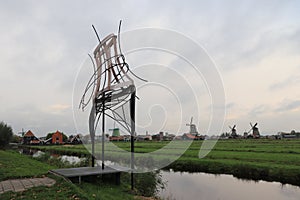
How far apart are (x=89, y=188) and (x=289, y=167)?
1164cm

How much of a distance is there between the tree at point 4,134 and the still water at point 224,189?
19.7 meters

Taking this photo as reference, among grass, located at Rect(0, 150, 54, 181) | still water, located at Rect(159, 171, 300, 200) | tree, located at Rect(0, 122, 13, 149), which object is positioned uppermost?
Answer: tree, located at Rect(0, 122, 13, 149)

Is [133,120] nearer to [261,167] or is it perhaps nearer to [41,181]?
[41,181]

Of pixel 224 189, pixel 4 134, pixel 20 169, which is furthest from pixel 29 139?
pixel 224 189

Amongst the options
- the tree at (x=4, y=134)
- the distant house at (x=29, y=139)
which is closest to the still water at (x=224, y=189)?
the tree at (x=4, y=134)

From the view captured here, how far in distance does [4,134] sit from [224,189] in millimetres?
23293

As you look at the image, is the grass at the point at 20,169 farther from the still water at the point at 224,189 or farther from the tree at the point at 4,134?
the tree at the point at 4,134

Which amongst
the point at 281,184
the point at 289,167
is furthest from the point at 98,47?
the point at 289,167

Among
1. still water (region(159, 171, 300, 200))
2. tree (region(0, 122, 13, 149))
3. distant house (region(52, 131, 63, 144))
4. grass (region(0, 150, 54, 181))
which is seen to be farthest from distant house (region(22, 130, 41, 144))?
still water (region(159, 171, 300, 200))

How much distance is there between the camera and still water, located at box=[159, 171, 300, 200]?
11086 millimetres

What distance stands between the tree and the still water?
64.7 ft

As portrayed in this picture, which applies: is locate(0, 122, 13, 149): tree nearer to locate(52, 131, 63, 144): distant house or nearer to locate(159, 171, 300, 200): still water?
locate(159, 171, 300, 200): still water

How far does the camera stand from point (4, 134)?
27109 mm

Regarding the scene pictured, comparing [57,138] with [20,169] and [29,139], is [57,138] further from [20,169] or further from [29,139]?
[20,169]
